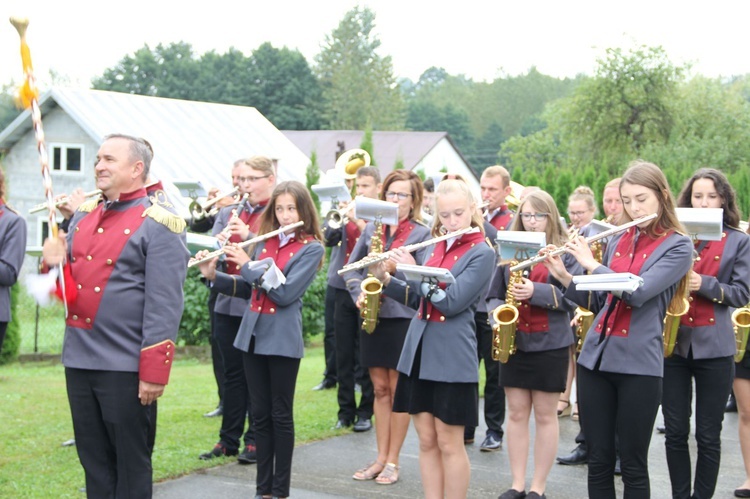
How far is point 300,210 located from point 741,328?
3029mm

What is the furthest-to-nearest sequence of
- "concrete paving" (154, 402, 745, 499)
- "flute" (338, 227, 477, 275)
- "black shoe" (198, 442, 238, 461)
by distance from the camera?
"black shoe" (198, 442, 238, 461) < "concrete paving" (154, 402, 745, 499) < "flute" (338, 227, 477, 275)

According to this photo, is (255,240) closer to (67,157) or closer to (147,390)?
(147,390)

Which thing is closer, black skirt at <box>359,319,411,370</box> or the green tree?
black skirt at <box>359,319,411,370</box>

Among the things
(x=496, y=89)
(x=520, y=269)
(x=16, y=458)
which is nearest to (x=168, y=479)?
(x=16, y=458)

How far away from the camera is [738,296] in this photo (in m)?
6.21

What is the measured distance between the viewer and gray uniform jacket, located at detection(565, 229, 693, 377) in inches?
201

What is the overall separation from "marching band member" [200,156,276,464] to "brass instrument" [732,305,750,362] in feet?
11.1

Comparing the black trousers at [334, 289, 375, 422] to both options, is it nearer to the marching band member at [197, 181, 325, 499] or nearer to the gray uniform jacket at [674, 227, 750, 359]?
the marching band member at [197, 181, 325, 499]

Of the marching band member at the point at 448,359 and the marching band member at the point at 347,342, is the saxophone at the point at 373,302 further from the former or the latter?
the marching band member at the point at 347,342

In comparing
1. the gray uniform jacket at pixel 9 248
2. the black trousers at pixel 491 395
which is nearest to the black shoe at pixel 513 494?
the black trousers at pixel 491 395

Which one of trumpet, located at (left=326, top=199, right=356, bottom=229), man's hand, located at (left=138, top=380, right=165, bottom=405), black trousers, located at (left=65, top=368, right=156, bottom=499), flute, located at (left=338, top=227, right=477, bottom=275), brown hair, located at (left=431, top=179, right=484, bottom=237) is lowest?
black trousers, located at (left=65, top=368, right=156, bottom=499)

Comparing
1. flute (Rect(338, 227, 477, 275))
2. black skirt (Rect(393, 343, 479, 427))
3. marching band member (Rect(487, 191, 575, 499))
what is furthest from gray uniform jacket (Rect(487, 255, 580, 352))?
black skirt (Rect(393, 343, 479, 427))

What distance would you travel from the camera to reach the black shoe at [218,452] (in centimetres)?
751

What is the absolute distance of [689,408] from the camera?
20.0 ft
